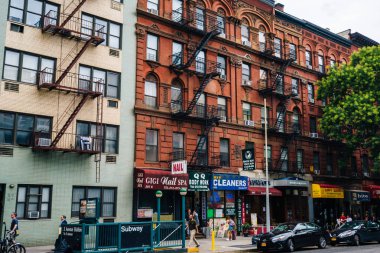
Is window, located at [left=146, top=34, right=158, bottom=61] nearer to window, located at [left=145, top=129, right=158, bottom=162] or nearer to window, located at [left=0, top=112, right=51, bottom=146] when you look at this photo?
window, located at [left=145, top=129, right=158, bottom=162]

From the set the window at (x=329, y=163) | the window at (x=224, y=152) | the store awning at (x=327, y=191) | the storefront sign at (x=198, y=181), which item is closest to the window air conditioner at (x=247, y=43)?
the window at (x=224, y=152)

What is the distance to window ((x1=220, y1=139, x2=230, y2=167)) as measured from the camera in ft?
105

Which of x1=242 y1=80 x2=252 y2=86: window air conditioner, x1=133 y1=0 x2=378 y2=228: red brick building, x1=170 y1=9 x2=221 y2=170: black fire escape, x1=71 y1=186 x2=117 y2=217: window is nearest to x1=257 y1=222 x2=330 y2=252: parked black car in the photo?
x1=133 y1=0 x2=378 y2=228: red brick building

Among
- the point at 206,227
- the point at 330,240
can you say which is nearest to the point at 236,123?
the point at 206,227

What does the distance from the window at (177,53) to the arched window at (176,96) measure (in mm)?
1570

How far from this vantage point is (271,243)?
21062mm

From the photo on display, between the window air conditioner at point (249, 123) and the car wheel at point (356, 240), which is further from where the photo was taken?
the window air conditioner at point (249, 123)

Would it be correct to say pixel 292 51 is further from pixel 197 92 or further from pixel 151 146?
pixel 151 146

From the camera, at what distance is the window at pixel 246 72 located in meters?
35.1

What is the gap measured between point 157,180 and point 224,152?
318 inches

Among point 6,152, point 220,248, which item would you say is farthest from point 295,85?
point 6,152

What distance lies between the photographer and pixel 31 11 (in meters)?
24.0

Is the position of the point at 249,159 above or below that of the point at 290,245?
above

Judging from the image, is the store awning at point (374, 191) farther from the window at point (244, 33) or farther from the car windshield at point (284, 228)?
the car windshield at point (284, 228)
